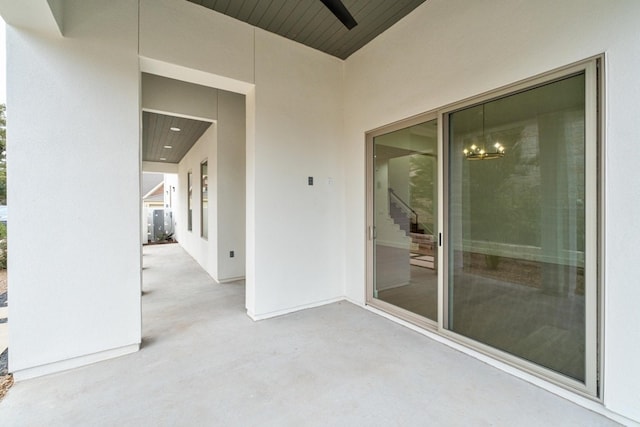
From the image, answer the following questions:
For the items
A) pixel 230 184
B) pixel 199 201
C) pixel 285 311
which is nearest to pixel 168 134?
pixel 199 201

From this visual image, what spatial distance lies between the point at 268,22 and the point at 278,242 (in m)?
2.54

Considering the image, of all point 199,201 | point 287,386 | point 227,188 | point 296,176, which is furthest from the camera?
point 199,201

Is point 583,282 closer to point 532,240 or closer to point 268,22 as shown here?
point 532,240

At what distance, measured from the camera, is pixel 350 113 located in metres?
3.90

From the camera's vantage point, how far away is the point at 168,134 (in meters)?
6.26

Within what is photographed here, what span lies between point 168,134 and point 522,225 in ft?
22.0

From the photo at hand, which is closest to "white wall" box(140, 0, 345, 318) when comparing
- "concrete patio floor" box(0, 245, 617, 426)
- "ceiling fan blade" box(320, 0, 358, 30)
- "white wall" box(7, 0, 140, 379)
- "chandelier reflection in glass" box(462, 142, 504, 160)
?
"white wall" box(7, 0, 140, 379)

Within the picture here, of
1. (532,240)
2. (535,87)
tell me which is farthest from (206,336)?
(535,87)

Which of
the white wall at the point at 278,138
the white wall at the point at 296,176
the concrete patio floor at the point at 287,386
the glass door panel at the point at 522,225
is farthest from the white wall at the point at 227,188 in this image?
the glass door panel at the point at 522,225

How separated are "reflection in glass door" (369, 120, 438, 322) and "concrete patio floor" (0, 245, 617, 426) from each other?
0.47m

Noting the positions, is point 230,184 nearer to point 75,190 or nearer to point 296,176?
point 296,176

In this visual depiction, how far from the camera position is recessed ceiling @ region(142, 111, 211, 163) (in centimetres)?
531

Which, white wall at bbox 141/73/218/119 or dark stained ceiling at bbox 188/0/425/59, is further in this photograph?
white wall at bbox 141/73/218/119

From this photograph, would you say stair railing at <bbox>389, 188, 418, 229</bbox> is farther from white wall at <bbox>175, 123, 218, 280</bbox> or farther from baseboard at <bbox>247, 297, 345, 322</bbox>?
white wall at <bbox>175, 123, 218, 280</bbox>
